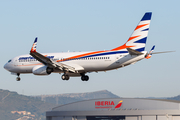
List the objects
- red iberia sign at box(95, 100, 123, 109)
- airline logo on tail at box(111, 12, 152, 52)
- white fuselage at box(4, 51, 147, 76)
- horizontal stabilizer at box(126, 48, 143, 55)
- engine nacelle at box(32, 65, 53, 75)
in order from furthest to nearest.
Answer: red iberia sign at box(95, 100, 123, 109) < engine nacelle at box(32, 65, 53, 75) < airline logo on tail at box(111, 12, 152, 52) < white fuselage at box(4, 51, 147, 76) < horizontal stabilizer at box(126, 48, 143, 55)

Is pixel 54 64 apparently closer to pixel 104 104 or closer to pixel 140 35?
pixel 140 35

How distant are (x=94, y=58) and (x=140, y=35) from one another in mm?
8847

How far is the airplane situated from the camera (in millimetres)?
60062

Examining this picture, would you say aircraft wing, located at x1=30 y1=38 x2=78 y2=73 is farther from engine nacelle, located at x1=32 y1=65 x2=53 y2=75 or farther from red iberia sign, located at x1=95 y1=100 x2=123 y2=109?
red iberia sign, located at x1=95 y1=100 x2=123 y2=109

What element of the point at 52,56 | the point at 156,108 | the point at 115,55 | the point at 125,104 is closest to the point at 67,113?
the point at 125,104

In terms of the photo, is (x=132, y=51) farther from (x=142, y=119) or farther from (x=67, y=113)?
(x=67, y=113)

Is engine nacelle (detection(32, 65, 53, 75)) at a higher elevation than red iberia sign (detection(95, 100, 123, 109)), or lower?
higher

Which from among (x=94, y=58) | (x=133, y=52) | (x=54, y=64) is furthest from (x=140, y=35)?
(x=54, y=64)

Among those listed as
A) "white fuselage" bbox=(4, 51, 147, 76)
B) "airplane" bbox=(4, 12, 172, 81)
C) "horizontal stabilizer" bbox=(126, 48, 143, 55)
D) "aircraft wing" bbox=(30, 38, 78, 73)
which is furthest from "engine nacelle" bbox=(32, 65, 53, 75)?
"horizontal stabilizer" bbox=(126, 48, 143, 55)


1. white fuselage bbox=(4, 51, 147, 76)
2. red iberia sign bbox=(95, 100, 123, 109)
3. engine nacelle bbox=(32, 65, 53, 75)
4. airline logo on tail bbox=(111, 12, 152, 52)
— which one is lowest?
red iberia sign bbox=(95, 100, 123, 109)

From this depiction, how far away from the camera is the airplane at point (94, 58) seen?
197 ft

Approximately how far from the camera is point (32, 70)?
66.6 metres

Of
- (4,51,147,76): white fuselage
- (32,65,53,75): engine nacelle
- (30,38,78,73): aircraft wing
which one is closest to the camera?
(4,51,147,76): white fuselage

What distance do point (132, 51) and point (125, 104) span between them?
116 ft
